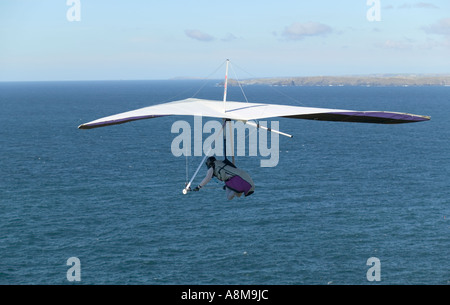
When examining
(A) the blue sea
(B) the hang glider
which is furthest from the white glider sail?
(A) the blue sea

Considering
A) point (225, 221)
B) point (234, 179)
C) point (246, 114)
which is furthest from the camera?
point (225, 221)

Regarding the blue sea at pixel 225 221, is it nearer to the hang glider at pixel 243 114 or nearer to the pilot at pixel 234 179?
the hang glider at pixel 243 114

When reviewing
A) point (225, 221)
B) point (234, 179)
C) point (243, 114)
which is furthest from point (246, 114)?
point (225, 221)

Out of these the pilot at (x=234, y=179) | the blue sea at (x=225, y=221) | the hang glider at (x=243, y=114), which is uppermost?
the hang glider at (x=243, y=114)

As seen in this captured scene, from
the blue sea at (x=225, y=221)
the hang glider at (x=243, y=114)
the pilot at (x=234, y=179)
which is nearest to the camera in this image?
the hang glider at (x=243, y=114)

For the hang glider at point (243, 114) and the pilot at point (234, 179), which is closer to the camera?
the hang glider at point (243, 114)

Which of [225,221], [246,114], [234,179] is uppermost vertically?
[246,114]

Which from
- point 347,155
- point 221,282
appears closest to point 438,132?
point 347,155

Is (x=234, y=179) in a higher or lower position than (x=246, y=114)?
lower

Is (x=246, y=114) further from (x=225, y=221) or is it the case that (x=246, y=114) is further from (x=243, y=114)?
(x=225, y=221)

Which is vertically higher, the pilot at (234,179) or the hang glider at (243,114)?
the hang glider at (243,114)

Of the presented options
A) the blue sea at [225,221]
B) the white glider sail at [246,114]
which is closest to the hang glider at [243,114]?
the white glider sail at [246,114]

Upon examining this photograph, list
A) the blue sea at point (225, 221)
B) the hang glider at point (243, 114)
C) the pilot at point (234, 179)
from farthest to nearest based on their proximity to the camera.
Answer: the blue sea at point (225, 221), the pilot at point (234, 179), the hang glider at point (243, 114)
